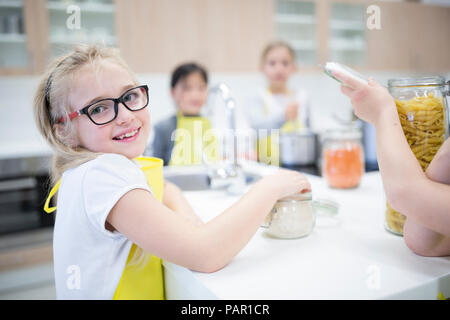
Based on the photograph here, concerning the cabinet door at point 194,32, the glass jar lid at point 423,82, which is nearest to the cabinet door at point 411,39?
the cabinet door at point 194,32

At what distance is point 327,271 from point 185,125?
1.69 metres

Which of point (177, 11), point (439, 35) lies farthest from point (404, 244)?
point (439, 35)

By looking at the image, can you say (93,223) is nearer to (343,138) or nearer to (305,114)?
(343,138)

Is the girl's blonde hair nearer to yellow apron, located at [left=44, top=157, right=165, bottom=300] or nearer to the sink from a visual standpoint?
yellow apron, located at [left=44, top=157, right=165, bottom=300]

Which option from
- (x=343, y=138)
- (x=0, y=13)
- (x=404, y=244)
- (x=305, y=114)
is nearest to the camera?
(x=404, y=244)

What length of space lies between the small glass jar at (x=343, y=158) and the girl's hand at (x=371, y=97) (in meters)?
0.42

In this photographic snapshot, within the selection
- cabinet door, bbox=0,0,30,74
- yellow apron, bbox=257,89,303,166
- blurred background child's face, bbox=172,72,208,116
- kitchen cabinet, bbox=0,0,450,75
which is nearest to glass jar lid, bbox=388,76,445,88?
yellow apron, bbox=257,89,303,166

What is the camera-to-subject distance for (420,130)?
632mm

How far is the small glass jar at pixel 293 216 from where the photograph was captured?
686 millimetres

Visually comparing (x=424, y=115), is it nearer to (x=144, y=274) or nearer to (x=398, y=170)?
(x=398, y=170)

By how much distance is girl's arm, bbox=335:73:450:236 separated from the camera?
1.74 feet

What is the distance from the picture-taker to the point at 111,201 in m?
0.58

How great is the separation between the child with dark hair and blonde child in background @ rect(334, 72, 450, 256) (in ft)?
4.91
